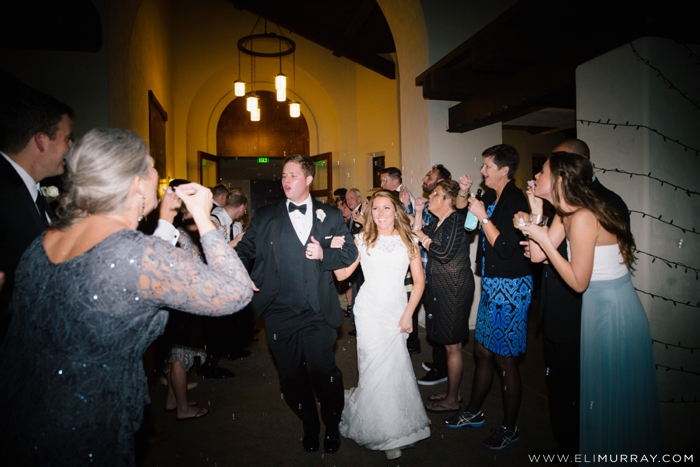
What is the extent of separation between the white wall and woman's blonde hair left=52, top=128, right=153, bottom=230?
3.02 metres

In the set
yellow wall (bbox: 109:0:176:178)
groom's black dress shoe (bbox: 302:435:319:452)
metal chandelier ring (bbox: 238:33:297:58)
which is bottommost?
groom's black dress shoe (bbox: 302:435:319:452)

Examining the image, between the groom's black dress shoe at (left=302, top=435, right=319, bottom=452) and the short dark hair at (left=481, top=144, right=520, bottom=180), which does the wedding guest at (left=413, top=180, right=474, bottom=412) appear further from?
the groom's black dress shoe at (left=302, top=435, right=319, bottom=452)

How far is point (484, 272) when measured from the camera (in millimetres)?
2934

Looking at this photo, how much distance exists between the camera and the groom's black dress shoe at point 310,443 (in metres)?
2.78

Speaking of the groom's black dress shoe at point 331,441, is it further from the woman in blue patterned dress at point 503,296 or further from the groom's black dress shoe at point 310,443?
the woman in blue patterned dress at point 503,296

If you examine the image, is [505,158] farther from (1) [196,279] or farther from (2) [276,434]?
(2) [276,434]

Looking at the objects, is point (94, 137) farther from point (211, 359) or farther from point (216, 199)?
point (216, 199)

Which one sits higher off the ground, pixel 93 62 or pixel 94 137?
pixel 93 62

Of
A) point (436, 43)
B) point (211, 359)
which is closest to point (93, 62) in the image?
point (211, 359)

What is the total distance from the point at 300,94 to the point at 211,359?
31.0 feet

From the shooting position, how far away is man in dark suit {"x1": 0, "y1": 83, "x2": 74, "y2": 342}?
1.73m

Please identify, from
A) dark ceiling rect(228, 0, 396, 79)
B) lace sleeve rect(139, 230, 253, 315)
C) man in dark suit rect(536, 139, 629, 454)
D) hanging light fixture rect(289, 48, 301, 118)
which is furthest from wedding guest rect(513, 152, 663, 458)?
hanging light fixture rect(289, 48, 301, 118)

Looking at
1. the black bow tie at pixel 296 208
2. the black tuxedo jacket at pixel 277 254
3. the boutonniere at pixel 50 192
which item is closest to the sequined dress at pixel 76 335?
the boutonniere at pixel 50 192

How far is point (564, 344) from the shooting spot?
2.33m
